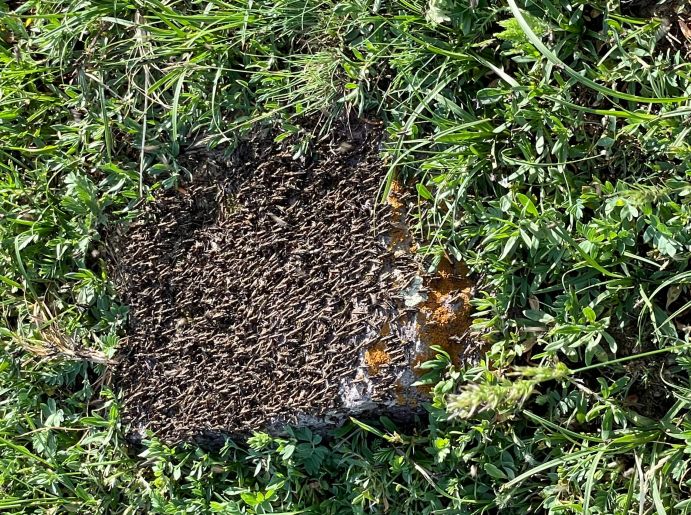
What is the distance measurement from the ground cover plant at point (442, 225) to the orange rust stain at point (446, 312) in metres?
0.05

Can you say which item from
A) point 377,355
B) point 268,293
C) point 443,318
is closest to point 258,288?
point 268,293

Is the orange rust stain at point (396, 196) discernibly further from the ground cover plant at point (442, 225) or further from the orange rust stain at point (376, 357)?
the orange rust stain at point (376, 357)

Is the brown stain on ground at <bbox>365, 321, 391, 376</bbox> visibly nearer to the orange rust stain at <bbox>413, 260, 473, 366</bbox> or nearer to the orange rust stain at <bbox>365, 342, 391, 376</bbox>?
the orange rust stain at <bbox>365, 342, 391, 376</bbox>

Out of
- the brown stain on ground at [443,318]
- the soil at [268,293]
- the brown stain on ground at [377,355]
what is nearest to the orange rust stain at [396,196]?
the soil at [268,293]

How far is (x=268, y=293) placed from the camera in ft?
9.50

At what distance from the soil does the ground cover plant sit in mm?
100

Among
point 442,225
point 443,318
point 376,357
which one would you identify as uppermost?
point 442,225

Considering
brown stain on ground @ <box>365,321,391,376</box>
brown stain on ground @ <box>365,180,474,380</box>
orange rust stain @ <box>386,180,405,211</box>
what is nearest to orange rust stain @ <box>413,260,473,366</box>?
brown stain on ground @ <box>365,180,474,380</box>

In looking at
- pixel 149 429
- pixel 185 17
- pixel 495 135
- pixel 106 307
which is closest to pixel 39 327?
pixel 106 307

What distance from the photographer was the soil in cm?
272

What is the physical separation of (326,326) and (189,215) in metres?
0.75

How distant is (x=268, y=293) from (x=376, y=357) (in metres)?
0.50

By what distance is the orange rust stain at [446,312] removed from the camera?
2.66 meters

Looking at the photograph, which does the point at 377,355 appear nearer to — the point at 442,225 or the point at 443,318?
the point at 443,318
